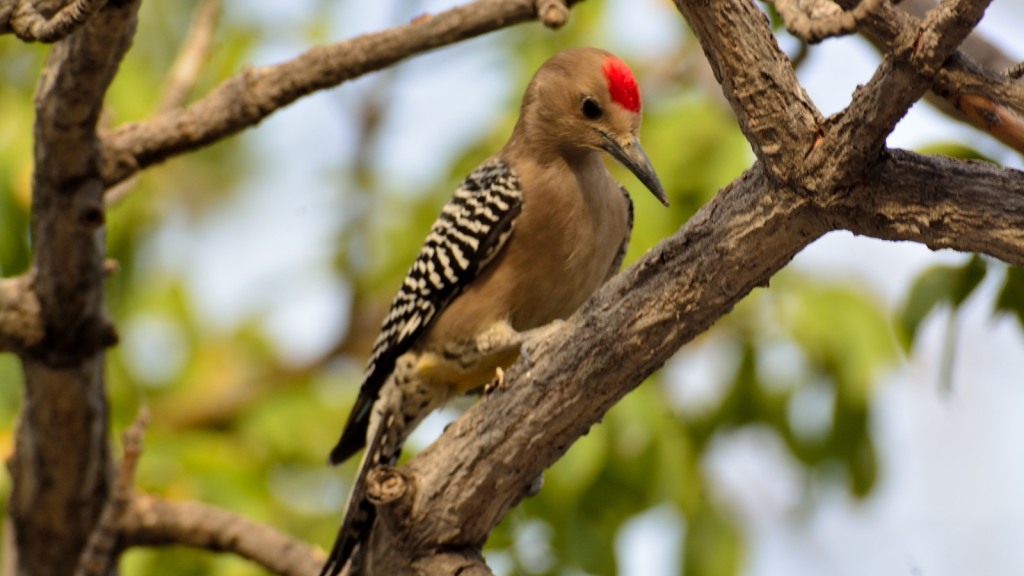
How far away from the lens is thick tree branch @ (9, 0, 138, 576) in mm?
3596

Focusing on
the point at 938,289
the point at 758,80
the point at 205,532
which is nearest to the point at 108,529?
the point at 205,532

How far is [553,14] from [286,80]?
121cm

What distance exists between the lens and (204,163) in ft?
41.0

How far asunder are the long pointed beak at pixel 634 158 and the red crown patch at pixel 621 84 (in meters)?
0.16

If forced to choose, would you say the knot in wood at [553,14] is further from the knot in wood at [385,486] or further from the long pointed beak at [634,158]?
the knot in wood at [385,486]

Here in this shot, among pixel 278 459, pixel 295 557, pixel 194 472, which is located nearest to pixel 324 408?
pixel 278 459

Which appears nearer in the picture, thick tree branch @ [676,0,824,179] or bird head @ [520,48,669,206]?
thick tree branch @ [676,0,824,179]

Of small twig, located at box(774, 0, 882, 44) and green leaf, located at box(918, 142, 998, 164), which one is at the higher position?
small twig, located at box(774, 0, 882, 44)

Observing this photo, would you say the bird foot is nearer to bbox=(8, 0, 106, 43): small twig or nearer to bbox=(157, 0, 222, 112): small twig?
bbox=(8, 0, 106, 43): small twig

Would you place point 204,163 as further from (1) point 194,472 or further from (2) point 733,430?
(2) point 733,430

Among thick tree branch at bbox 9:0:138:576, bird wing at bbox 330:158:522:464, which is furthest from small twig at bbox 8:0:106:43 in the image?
bird wing at bbox 330:158:522:464

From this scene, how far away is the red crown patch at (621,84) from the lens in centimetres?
402

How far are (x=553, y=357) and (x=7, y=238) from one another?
9.87 ft

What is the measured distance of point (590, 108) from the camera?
4.15 m
